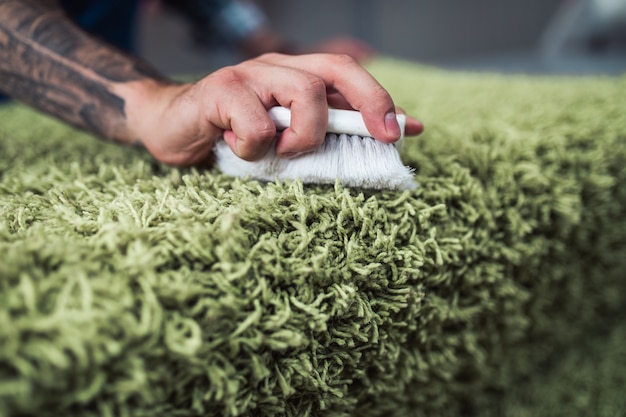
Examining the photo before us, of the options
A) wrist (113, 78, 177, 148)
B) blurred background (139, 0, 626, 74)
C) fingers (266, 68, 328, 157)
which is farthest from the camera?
blurred background (139, 0, 626, 74)

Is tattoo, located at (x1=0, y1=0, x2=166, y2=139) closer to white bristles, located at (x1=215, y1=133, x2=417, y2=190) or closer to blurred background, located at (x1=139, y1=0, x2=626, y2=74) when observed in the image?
white bristles, located at (x1=215, y1=133, x2=417, y2=190)

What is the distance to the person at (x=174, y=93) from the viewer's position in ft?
1.37

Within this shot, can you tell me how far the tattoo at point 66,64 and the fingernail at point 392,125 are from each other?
31 centimetres

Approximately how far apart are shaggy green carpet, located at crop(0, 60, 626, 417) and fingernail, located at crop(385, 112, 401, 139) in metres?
0.06

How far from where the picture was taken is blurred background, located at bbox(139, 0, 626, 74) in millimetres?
2521

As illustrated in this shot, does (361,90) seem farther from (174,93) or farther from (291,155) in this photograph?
(174,93)

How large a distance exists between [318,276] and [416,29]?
308 centimetres

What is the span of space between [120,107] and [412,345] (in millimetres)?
424

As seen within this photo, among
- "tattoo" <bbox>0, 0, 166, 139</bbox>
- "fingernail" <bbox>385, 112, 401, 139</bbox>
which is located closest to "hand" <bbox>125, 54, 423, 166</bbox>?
"fingernail" <bbox>385, 112, 401, 139</bbox>

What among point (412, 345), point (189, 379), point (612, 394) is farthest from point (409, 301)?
point (612, 394)

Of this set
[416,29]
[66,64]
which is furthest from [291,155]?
[416,29]

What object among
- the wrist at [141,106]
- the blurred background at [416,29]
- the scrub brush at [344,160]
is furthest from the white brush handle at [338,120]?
the blurred background at [416,29]

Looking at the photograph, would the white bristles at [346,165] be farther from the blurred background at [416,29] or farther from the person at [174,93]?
the blurred background at [416,29]

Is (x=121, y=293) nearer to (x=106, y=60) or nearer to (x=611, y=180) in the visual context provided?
(x=106, y=60)
